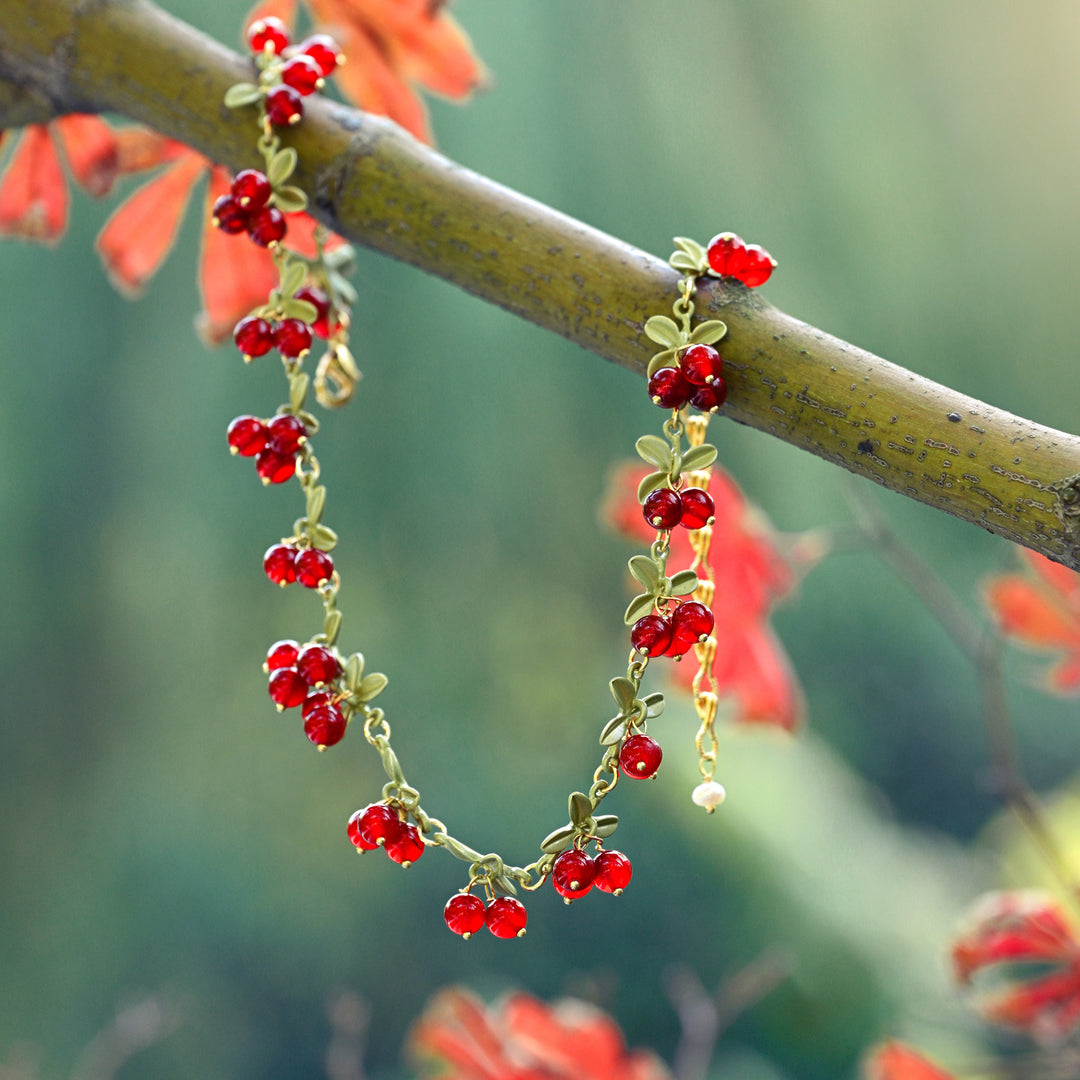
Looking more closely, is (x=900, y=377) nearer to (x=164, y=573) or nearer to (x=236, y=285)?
(x=236, y=285)

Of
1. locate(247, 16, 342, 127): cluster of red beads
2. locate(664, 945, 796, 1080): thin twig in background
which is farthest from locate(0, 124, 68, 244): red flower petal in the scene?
locate(664, 945, 796, 1080): thin twig in background

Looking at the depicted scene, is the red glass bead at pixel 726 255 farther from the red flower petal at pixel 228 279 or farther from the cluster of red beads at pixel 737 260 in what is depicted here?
the red flower petal at pixel 228 279

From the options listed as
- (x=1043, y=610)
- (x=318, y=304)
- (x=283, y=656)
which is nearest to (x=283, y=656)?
(x=283, y=656)

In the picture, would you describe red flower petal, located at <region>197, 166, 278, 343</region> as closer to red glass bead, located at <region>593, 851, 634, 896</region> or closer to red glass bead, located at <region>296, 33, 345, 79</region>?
red glass bead, located at <region>296, 33, 345, 79</region>

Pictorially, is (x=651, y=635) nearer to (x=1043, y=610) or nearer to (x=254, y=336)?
(x=254, y=336)

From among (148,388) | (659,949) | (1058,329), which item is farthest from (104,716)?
(1058,329)

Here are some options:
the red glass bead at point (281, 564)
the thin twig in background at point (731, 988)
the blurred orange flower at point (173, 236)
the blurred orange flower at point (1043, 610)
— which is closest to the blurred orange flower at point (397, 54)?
the blurred orange flower at point (173, 236)
